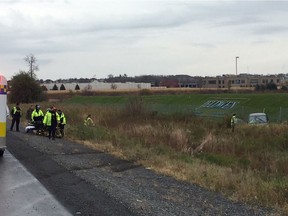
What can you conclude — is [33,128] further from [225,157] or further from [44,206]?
[44,206]

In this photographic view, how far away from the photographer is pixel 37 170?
44.2 ft

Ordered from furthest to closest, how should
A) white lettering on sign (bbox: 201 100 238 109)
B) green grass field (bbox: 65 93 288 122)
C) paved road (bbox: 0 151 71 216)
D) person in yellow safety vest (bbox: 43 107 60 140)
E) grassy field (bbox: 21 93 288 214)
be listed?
white lettering on sign (bbox: 201 100 238 109), green grass field (bbox: 65 93 288 122), person in yellow safety vest (bbox: 43 107 60 140), grassy field (bbox: 21 93 288 214), paved road (bbox: 0 151 71 216)

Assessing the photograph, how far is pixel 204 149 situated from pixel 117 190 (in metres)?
12.8

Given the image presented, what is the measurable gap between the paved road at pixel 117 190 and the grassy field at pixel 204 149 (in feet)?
2.21

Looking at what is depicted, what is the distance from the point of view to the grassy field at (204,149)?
1076 cm

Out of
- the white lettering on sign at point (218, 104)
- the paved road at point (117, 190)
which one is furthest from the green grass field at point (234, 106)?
the paved road at point (117, 190)

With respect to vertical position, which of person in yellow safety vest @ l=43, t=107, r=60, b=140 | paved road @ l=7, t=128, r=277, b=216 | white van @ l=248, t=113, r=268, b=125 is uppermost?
person in yellow safety vest @ l=43, t=107, r=60, b=140

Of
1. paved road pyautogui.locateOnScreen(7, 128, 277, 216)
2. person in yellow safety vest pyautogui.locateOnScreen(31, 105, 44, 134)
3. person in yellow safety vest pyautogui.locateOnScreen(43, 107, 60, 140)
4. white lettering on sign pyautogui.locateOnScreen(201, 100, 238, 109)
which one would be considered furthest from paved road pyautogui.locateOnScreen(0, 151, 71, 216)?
white lettering on sign pyautogui.locateOnScreen(201, 100, 238, 109)

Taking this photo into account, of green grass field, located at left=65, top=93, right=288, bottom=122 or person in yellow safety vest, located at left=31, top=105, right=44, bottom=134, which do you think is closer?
person in yellow safety vest, located at left=31, top=105, right=44, bottom=134

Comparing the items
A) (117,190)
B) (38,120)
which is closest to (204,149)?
(38,120)

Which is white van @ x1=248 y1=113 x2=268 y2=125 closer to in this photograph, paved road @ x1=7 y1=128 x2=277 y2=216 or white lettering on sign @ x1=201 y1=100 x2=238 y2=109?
paved road @ x1=7 y1=128 x2=277 y2=216

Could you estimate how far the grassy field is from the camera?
1076 centimetres

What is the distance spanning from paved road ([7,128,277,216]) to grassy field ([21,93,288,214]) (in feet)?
2.21

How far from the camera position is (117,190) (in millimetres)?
10031
